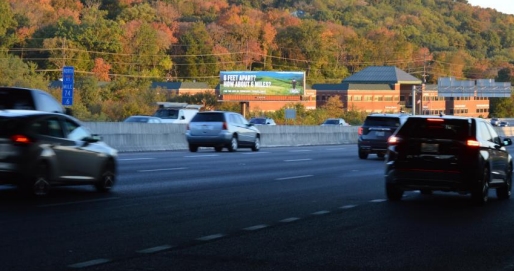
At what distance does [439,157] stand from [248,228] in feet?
18.1

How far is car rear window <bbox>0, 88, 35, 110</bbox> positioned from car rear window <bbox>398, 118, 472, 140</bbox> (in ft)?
26.4

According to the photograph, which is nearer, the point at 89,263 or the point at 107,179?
the point at 89,263

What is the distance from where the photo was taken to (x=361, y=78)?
145000mm

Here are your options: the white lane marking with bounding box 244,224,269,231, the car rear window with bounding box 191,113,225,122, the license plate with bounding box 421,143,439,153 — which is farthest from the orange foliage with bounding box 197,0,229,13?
the white lane marking with bounding box 244,224,269,231

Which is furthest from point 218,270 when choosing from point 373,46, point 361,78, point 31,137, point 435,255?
point 373,46

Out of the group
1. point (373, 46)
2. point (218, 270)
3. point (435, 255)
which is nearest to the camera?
point (218, 270)

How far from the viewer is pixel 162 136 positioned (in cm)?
4084

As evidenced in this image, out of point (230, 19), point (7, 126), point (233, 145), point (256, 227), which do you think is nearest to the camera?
point (256, 227)

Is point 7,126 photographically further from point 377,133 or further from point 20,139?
point 377,133

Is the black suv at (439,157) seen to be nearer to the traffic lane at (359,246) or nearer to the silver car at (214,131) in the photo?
the traffic lane at (359,246)

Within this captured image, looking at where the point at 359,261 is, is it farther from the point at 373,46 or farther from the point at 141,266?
the point at 373,46

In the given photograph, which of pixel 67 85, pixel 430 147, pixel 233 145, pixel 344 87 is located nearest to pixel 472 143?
pixel 430 147

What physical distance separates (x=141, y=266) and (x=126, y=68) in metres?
111

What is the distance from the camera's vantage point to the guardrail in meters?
36.7
